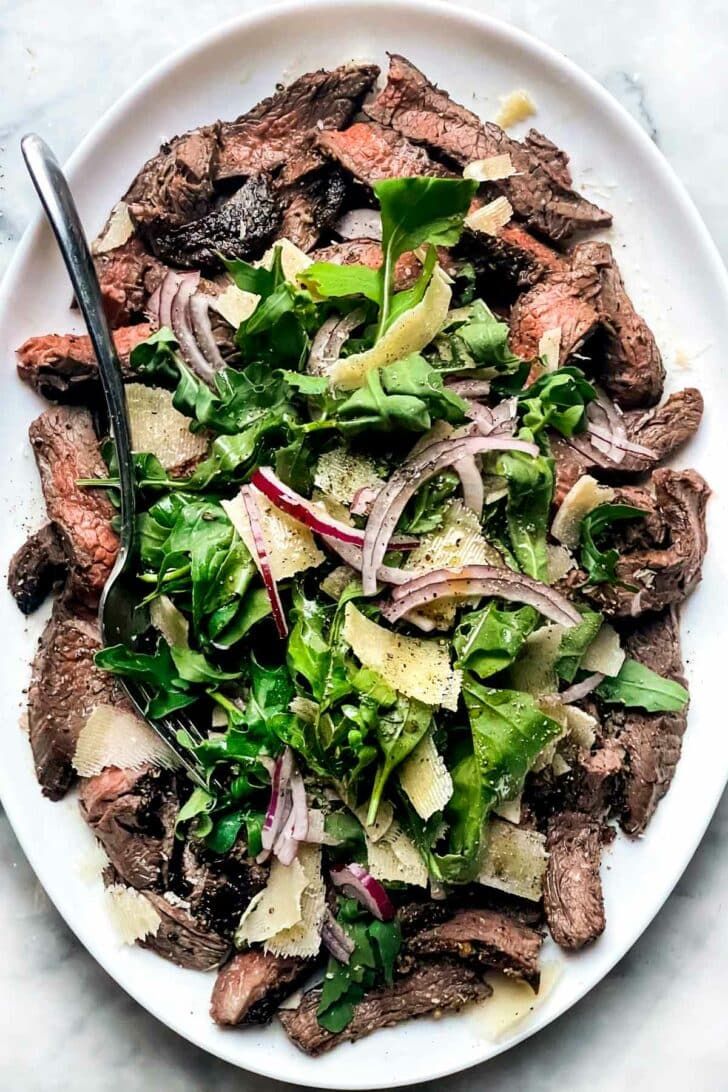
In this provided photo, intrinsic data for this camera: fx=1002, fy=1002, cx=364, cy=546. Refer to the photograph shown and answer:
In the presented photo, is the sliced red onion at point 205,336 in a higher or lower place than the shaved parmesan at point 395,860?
higher

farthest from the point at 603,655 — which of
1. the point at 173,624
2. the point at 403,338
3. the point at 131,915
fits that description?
the point at 131,915

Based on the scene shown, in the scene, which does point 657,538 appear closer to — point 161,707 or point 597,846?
point 597,846

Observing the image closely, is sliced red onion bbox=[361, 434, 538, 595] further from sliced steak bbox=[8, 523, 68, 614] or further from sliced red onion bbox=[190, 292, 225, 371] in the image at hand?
sliced steak bbox=[8, 523, 68, 614]

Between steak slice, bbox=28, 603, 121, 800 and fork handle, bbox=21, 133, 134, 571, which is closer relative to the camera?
fork handle, bbox=21, 133, 134, 571

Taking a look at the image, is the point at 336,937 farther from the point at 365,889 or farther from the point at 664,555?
the point at 664,555

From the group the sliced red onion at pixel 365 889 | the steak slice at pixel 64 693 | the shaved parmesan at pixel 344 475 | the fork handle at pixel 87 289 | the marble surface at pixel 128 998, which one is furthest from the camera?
the marble surface at pixel 128 998

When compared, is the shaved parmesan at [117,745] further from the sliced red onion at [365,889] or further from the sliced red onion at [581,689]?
the sliced red onion at [581,689]

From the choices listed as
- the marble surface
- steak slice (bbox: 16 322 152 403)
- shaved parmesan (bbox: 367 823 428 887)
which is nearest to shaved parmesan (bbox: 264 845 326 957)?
shaved parmesan (bbox: 367 823 428 887)

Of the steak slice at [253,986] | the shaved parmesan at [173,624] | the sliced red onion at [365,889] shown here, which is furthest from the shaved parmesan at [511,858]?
the shaved parmesan at [173,624]
